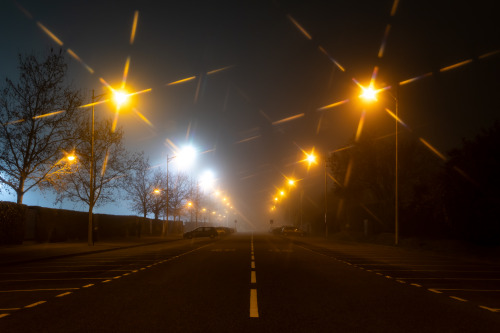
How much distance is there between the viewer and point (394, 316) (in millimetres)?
7977

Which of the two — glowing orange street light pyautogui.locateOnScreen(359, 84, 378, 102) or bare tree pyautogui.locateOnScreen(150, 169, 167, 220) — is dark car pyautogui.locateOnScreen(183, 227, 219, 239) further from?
glowing orange street light pyautogui.locateOnScreen(359, 84, 378, 102)

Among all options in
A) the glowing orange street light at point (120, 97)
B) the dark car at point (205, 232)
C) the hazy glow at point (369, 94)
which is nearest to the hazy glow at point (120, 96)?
the glowing orange street light at point (120, 97)

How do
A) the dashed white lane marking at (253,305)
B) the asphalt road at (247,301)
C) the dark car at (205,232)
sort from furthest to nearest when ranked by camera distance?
the dark car at (205,232), the dashed white lane marking at (253,305), the asphalt road at (247,301)

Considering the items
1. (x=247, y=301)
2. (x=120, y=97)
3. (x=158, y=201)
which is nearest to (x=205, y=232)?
(x=158, y=201)

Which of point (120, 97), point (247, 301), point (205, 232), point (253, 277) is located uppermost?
point (120, 97)

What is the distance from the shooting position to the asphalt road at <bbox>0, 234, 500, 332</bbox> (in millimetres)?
7137

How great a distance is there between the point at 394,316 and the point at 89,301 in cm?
571

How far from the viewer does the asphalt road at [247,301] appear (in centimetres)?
714

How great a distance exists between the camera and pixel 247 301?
30.6 feet

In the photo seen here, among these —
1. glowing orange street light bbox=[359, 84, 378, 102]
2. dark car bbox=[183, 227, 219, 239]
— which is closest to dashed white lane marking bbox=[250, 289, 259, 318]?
glowing orange street light bbox=[359, 84, 378, 102]

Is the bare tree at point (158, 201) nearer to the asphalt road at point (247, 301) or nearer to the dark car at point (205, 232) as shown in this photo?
the dark car at point (205, 232)

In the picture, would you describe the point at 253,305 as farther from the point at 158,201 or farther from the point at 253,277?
the point at 158,201

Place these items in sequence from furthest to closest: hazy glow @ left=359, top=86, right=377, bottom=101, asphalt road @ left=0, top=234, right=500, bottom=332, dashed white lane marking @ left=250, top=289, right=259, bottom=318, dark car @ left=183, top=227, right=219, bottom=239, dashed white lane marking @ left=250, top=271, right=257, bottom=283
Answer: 1. dark car @ left=183, top=227, right=219, bottom=239
2. hazy glow @ left=359, top=86, right=377, bottom=101
3. dashed white lane marking @ left=250, top=271, right=257, bottom=283
4. dashed white lane marking @ left=250, top=289, right=259, bottom=318
5. asphalt road @ left=0, top=234, right=500, bottom=332

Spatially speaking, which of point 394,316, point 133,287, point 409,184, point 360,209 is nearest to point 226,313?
point 394,316
